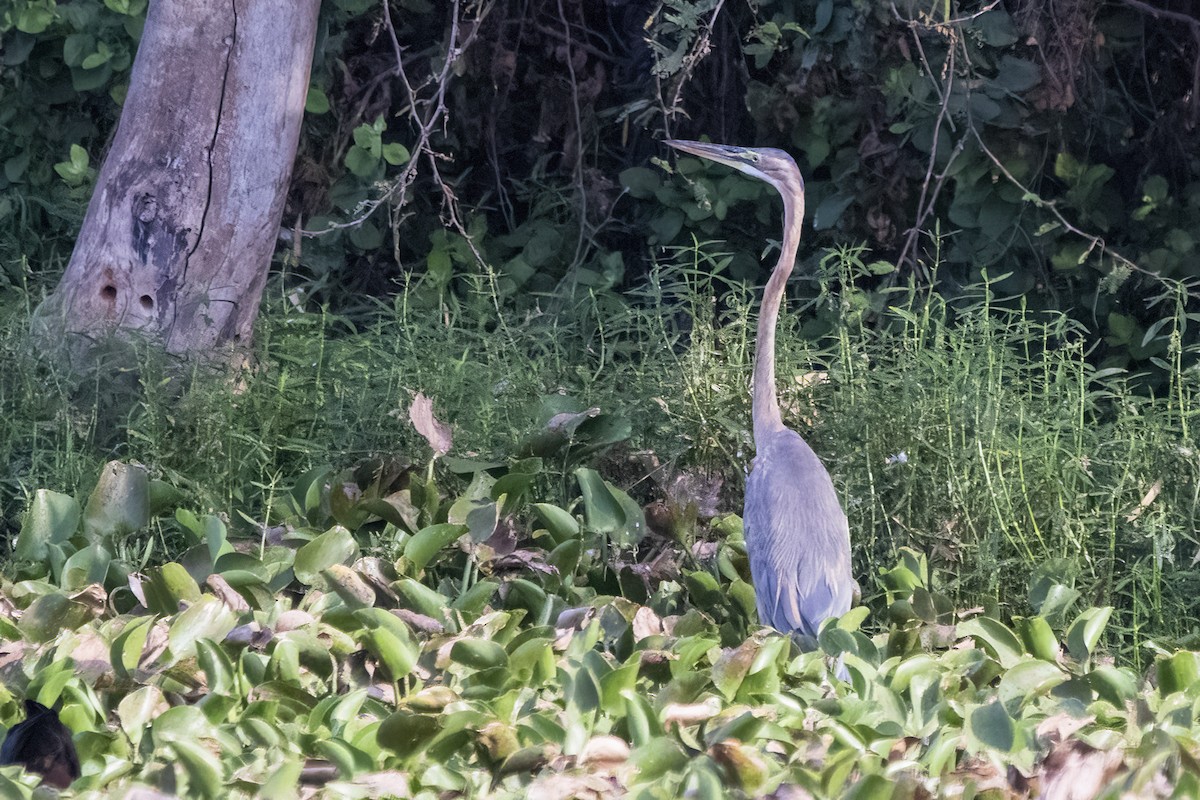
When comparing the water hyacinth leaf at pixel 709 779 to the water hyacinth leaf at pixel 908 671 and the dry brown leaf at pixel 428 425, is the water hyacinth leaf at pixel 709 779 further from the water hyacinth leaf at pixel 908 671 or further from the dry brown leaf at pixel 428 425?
the dry brown leaf at pixel 428 425

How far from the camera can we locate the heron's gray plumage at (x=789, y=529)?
10.4 ft

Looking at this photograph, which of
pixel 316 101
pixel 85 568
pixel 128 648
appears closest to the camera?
pixel 128 648

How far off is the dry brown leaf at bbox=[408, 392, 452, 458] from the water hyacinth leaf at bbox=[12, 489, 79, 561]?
2.66 feet

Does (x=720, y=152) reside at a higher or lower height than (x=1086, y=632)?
higher

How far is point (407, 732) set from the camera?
2.40 m

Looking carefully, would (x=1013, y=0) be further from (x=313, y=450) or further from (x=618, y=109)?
(x=313, y=450)

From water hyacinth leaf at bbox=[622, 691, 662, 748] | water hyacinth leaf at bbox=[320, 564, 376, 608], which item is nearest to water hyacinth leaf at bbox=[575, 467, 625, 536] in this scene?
water hyacinth leaf at bbox=[320, 564, 376, 608]

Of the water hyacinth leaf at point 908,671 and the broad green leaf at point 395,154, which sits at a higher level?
the broad green leaf at point 395,154

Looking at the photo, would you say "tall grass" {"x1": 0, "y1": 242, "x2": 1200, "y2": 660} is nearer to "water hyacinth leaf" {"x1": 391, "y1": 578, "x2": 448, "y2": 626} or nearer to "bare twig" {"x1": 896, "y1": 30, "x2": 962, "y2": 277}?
"bare twig" {"x1": 896, "y1": 30, "x2": 962, "y2": 277}

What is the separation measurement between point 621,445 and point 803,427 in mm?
498

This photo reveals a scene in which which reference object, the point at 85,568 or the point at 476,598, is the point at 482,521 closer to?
the point at 476,598

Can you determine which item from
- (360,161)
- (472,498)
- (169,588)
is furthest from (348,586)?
(360,161)

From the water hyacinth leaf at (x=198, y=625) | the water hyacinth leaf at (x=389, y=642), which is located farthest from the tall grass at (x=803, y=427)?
the water hyacinth leaf at (x=389, y=642)

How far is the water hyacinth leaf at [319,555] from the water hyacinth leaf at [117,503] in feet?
1.46
